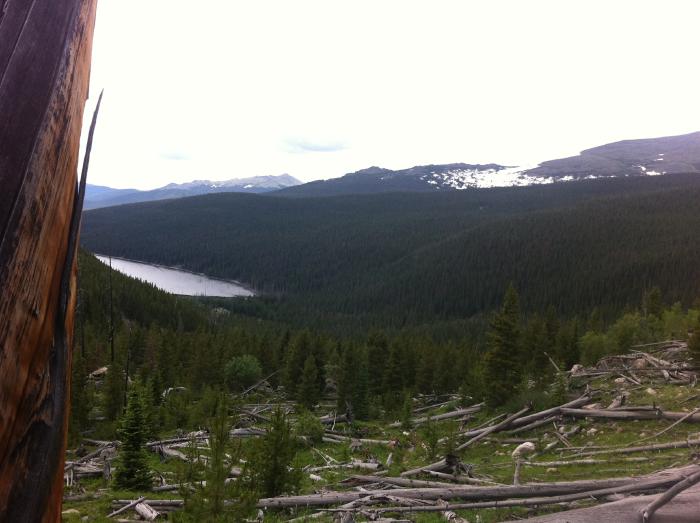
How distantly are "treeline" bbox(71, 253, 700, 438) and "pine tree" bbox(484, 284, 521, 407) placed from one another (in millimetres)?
43

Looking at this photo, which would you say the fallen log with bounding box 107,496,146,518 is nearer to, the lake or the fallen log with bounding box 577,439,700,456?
the fallen log with bounding box 577,439,700,456

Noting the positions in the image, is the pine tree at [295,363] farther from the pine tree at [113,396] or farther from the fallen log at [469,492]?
the fallen log at [469,492]

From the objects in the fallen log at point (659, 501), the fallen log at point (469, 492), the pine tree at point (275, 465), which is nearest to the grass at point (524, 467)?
the fallen log at point (469, 492)

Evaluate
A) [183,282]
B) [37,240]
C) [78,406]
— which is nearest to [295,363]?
[78,406]

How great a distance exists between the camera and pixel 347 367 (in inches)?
992

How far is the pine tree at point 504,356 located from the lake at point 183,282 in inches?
5073

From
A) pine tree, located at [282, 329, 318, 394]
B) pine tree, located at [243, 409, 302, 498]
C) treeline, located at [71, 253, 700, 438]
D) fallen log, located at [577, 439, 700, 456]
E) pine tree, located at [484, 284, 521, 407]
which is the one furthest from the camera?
pine tree, located at [282, 329, 318, 394]

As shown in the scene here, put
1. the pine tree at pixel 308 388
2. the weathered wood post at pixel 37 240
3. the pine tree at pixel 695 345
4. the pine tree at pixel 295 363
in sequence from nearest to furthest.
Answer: the weathered wood post at pixel 37 240, the pine tree at pixel 695 345, the pine tree at pixel 308 388, the pine tree at pixel 295 363

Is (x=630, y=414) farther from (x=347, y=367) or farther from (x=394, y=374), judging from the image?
(x=394, y=374)

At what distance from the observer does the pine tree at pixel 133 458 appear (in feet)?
35.8

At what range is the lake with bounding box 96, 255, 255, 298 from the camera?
5913 inches

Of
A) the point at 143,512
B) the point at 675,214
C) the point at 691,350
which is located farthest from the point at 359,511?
the point at 675,214

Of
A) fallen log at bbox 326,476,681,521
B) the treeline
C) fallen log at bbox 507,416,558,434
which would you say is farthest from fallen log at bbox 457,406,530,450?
fallen log at bbox 326,476,681,521

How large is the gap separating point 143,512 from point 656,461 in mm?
9469
